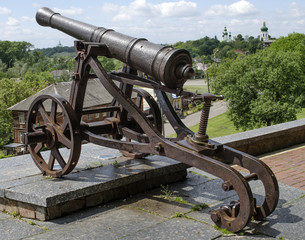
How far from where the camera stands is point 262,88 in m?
35.0

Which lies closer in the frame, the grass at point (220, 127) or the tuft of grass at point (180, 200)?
the tuft of grass at point (180, 200)

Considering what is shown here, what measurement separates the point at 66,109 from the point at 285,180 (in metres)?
2.72

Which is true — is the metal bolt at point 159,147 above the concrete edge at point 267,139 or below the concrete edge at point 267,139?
above

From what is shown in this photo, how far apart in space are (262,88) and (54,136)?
3207 cm

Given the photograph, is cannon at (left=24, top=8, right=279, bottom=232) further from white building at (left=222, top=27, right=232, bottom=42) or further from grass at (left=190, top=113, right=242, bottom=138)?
white building at (left=222, top=27, right=232, bottom=42)

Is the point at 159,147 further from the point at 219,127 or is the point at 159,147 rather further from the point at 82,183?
the point at 219,127

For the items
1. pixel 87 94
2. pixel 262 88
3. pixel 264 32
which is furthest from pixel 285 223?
pixel 264 32

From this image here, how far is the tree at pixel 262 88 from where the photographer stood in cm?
3312

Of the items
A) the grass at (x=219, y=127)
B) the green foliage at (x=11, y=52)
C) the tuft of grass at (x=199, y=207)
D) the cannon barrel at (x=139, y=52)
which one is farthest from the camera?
the green foliage at (x=11, y=52)

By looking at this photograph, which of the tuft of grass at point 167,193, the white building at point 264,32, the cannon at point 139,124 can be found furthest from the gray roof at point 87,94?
the white building at point 264,32

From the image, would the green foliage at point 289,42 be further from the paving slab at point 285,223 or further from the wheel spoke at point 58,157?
the wheel spoke at point 58,157

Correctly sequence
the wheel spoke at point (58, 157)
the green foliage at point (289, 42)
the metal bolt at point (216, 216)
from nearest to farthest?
the metal bolt at point (216, 216) → the wheel spoke at point (58, 157) → the green foliage at point (289, 42)

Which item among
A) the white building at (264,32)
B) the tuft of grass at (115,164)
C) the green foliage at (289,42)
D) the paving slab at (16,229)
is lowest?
the paving slab at (16,229)

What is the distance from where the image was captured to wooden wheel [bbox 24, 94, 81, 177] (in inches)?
173
